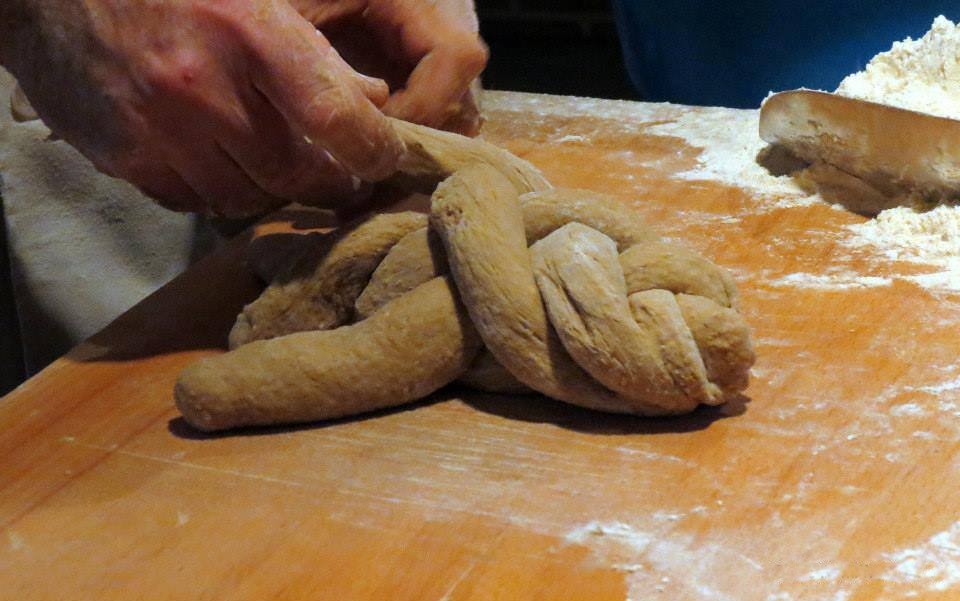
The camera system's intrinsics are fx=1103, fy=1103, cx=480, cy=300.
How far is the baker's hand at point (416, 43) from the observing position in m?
1.54

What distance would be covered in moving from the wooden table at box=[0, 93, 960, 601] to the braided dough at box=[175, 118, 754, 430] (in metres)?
0.04

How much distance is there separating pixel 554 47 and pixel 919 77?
3185 mm

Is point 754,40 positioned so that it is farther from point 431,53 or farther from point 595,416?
point 595,416

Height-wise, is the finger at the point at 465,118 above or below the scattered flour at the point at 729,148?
above

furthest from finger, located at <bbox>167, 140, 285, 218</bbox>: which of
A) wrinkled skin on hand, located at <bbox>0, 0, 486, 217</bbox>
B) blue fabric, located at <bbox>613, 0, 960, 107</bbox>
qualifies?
blue fabric, located at <bbox>613, 0, 960, 107</bbox>

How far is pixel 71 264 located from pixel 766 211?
3.66 feet

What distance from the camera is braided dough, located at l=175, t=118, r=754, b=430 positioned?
1018mm

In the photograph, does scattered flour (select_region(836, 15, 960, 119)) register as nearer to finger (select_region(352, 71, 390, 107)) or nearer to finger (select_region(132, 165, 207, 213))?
finger (select_region(352, 71, 390, 107))

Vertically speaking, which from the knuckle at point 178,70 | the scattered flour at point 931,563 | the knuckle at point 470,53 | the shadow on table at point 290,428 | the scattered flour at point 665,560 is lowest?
the scattered flour at point 931,563

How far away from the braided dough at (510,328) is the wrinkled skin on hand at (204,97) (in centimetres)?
14

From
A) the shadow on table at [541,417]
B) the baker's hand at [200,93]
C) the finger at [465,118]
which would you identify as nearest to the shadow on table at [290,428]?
the shadow on table at [541,417]

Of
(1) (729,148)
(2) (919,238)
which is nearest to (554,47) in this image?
(1) (729,148)

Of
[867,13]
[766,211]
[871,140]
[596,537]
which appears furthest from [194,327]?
[867,13]

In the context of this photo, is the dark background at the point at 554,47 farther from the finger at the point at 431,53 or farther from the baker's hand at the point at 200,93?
the baker's hand at the point at 200,93
